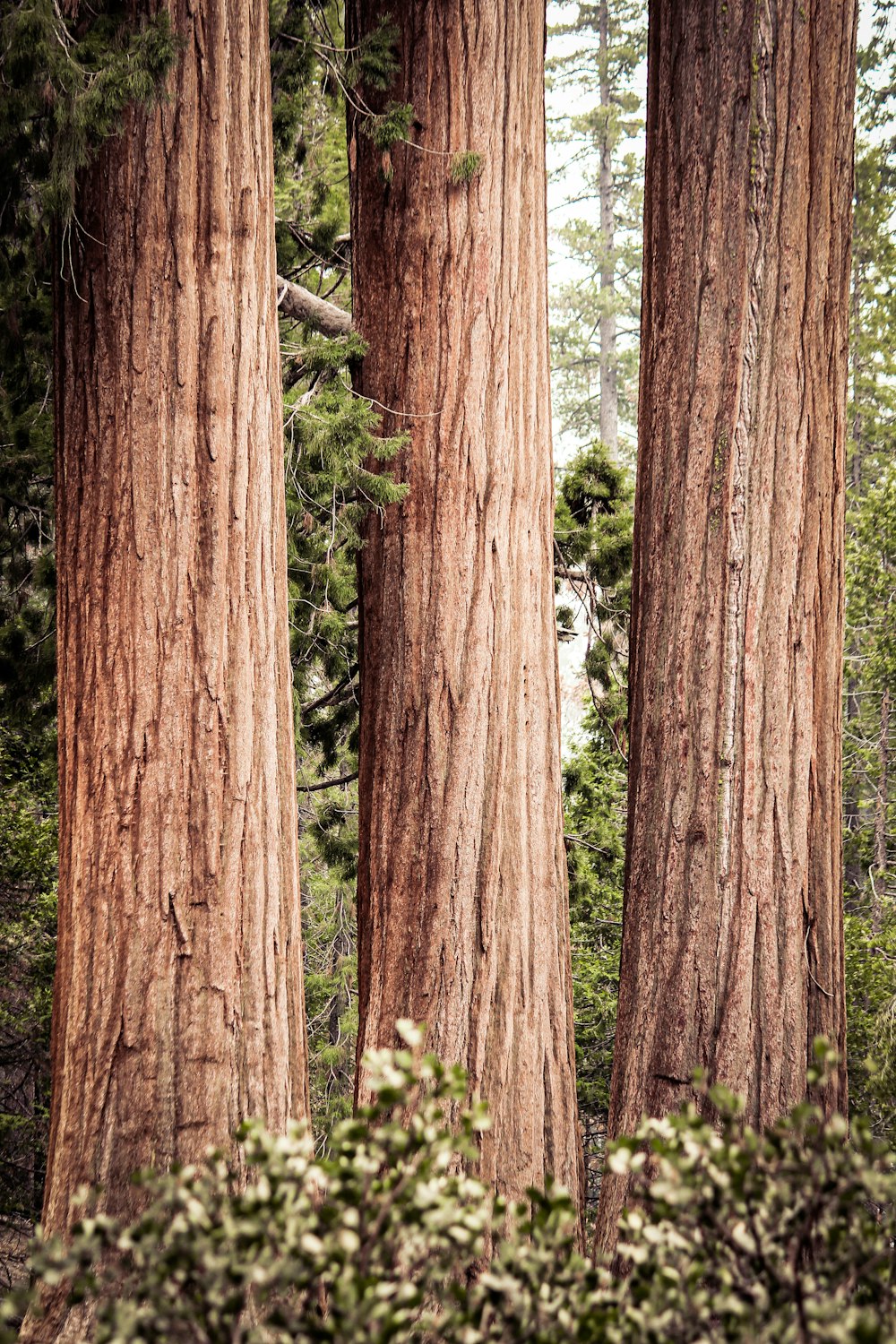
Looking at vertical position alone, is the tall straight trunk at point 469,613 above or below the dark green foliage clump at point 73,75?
below

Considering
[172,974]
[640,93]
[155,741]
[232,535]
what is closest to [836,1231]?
[172,974]

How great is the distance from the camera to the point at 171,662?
2764mm

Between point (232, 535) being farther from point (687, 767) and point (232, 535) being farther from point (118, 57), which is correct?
point (687, 767)

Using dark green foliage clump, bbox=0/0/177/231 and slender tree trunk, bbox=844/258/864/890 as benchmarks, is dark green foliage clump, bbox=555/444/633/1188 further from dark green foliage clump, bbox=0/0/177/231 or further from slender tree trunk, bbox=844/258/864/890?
slender tree trunk, bbox=844/258/864/890

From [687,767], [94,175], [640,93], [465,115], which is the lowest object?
[687,767]

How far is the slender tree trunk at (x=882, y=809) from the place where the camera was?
364 inches

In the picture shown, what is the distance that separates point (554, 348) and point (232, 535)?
21.9 m

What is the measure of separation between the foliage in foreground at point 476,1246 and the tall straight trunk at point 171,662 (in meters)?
1.04

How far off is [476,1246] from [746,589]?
2.17 m

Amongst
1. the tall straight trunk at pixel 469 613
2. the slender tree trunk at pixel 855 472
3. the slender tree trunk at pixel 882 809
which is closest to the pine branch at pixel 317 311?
A: the tall straight trunk at pixel 469 613

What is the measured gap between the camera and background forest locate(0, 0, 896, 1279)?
3.65 meters

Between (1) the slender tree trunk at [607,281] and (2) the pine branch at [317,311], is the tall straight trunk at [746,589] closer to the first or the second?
(2) the pine branch at [317,311]

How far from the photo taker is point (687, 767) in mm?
3258

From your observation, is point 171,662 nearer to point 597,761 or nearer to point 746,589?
point 746,589
